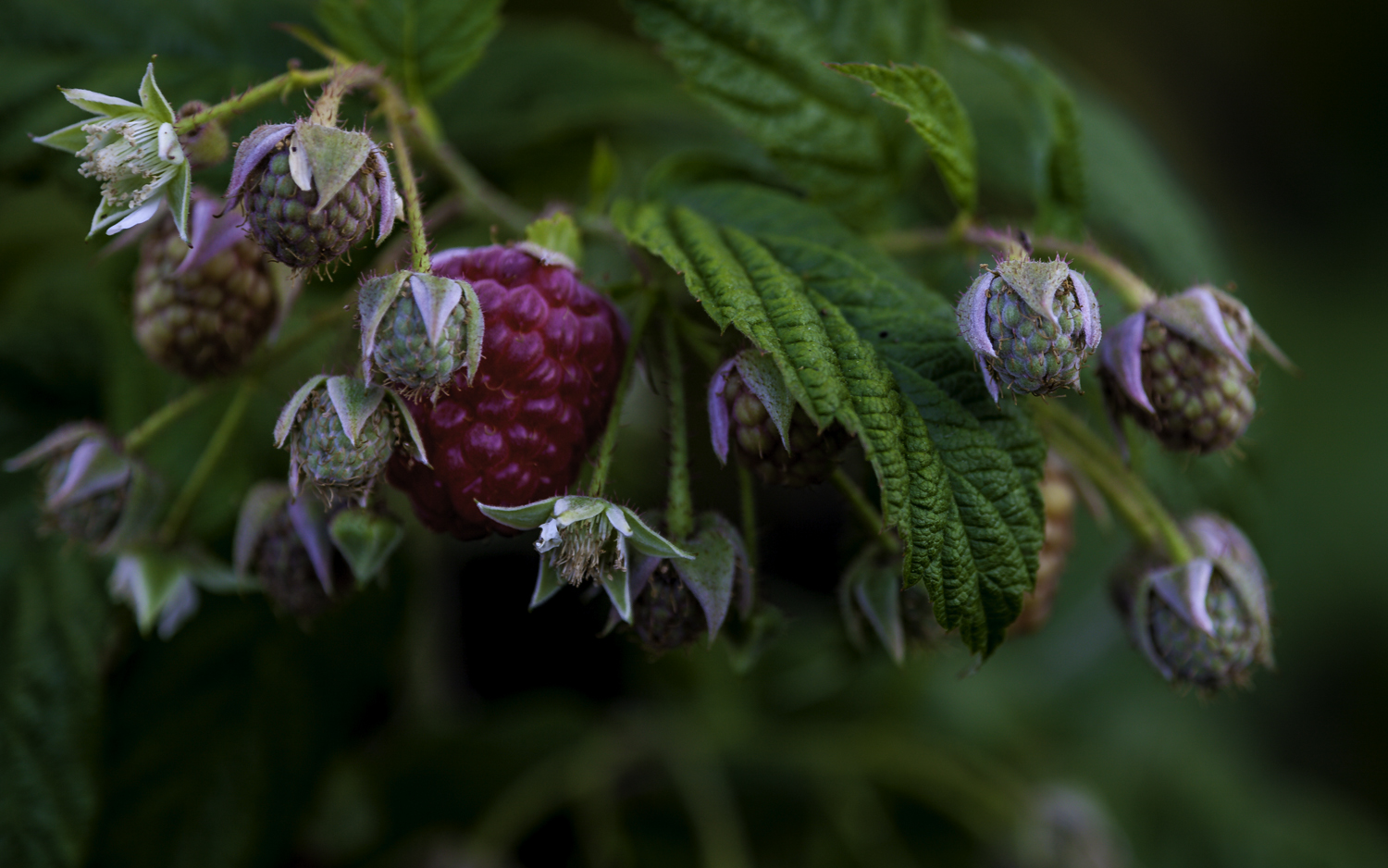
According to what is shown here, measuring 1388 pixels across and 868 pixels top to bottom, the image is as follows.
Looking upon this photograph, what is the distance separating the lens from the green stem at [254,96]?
72cm

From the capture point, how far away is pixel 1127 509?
3.03ft

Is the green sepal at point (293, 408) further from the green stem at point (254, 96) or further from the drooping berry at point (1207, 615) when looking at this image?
the drooping berry at point (1207, 615)

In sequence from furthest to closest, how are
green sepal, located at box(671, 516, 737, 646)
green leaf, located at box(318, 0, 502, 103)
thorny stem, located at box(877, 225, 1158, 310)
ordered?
green leaf, located at box(318, 0, 502, 103), thorny stem, located at box(877, 225, 1158, 310), green sepal, located at box(671, 516, 737, 646)

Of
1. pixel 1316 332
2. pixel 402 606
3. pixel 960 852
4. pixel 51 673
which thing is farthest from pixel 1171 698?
pixel 51 673

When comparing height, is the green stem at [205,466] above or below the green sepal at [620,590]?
below

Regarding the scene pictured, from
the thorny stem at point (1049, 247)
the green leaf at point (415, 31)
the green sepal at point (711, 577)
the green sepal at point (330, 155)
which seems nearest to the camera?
the green sepal at point (330, 155)

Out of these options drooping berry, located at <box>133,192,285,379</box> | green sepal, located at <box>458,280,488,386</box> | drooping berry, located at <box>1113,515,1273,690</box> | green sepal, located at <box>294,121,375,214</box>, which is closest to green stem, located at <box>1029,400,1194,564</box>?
drooping berry, located at <box>1113,515,1273,690</box>

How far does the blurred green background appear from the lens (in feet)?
3.58

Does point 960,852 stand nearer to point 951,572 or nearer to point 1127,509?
point 1127,509

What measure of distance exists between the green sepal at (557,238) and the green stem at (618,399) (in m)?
0.07

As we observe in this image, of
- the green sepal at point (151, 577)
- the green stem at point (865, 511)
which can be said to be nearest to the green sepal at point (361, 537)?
the green sepal at point (151, 577)

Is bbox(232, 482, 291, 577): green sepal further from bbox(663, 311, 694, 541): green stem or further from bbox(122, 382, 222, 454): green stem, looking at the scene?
bbox(663, 311, 694, 541): green stem

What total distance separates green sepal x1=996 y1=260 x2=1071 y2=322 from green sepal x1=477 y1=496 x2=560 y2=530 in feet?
1.15

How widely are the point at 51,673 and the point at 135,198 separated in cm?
62
